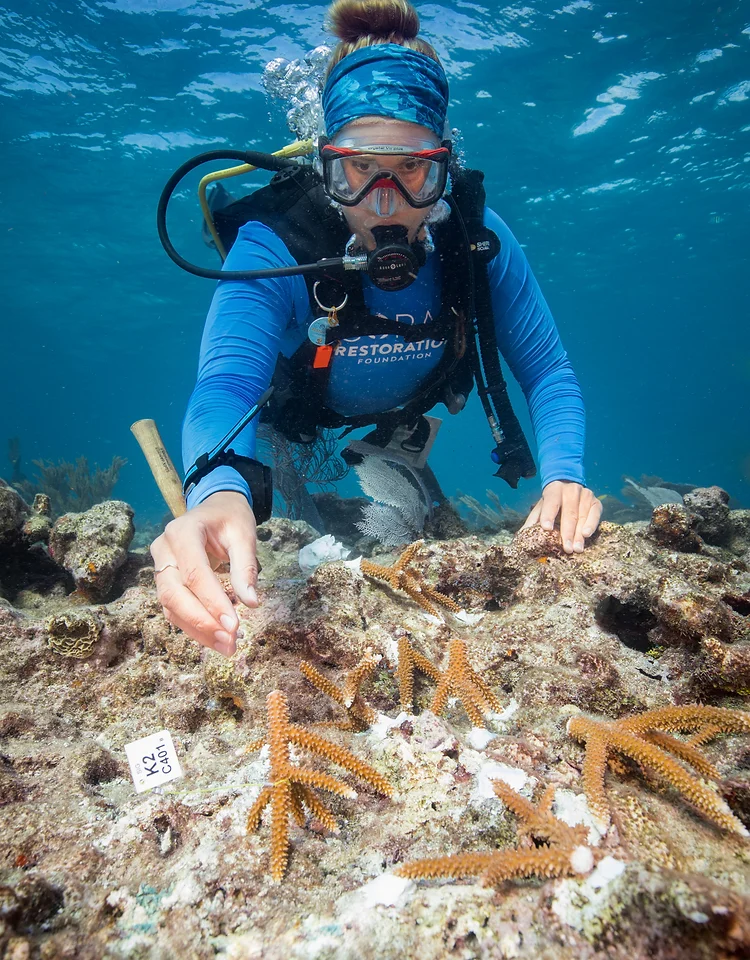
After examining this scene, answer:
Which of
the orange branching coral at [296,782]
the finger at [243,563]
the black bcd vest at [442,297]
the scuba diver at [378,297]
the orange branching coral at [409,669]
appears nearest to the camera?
the orange branching coral at [296,782]

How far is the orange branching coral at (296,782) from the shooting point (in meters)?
1.29

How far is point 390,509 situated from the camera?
4410mm

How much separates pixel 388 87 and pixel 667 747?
3.67 m

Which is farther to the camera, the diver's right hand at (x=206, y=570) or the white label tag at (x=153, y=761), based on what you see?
the white label tag at (x=153, y=761)

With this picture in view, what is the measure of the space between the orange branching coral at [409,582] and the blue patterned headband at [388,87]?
Answer: 272 cm

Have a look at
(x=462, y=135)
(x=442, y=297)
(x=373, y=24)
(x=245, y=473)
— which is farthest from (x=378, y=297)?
(x=462, y=135)

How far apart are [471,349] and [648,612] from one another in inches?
103

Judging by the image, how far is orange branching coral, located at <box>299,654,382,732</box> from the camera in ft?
5.45

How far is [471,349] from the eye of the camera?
13.7 ft

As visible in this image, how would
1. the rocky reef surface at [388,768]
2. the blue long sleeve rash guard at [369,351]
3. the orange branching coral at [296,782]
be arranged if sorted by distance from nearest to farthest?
the rocky reef surface at [388,768], the orange branching coral at [296,782], the blue long sleeve rash guard at [369,351]

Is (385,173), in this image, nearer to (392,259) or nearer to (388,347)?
(392,259)

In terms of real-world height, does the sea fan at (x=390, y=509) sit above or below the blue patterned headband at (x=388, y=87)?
below

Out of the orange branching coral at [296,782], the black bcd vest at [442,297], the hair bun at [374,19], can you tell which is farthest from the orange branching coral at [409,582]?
the hair bun at [374,19]

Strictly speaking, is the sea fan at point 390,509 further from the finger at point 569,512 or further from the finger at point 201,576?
the finger at point 201,576
